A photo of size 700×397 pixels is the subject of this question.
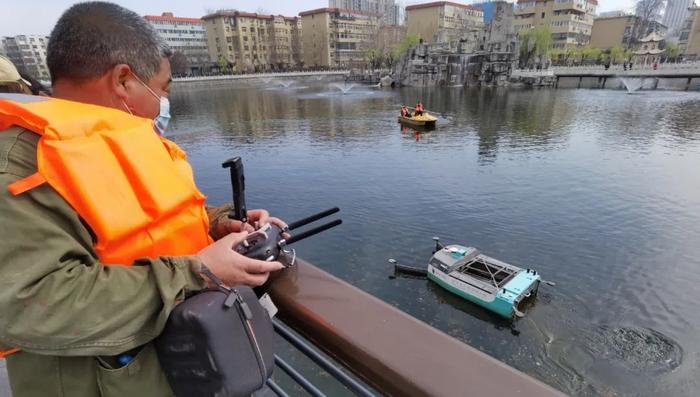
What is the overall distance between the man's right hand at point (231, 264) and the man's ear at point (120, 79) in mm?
782

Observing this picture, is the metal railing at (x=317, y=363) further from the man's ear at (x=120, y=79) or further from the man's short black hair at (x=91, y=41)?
the man's short black hair at (x=91, y=41)

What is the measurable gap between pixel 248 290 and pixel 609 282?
18984 mm

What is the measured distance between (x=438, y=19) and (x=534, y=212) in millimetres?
111000

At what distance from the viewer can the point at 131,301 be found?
110cm

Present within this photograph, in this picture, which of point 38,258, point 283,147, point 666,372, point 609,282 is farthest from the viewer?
point 283,147

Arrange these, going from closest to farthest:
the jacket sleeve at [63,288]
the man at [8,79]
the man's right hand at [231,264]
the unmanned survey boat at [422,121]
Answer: the jacket sleeve at [63,288], the man's right hand at [231,264], the man at [8,79], the unmanned survey boat at [422,121]

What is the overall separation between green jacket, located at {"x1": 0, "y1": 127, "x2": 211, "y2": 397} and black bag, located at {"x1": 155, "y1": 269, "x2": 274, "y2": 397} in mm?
62

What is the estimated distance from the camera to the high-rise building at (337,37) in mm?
118875

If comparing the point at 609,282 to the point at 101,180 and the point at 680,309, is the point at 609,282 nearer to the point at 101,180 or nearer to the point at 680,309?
the point at 680,309

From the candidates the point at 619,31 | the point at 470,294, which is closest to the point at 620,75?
the point at 619,31

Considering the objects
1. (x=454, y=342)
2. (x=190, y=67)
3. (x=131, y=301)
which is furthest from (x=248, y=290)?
(x=190, y=67)

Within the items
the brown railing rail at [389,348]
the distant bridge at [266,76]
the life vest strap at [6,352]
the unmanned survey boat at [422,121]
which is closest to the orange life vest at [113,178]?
the life vest strap at [6,352]

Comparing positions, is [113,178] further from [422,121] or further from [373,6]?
[373,6]

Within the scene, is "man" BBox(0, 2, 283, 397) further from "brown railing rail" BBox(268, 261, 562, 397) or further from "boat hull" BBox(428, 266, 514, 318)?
"boat hull" BBox(428, 266, 514, 318)
